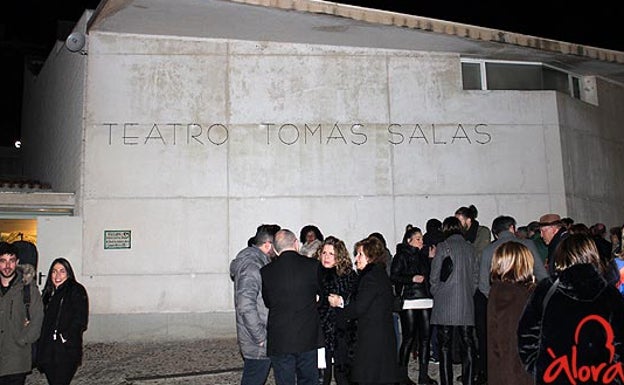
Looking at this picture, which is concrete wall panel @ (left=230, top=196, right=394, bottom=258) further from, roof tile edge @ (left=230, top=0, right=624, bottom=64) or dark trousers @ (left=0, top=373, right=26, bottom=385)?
dark trousers @ (left=0, top=373, right=26, bottom=385)

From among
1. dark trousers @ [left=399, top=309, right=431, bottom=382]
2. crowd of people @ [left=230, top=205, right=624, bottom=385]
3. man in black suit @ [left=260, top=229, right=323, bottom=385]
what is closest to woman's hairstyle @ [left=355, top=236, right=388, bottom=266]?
crowd of people @ [left=230, top=205, right=624, bottom=385]

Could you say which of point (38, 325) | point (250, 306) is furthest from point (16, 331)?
Result: point (250, 306)

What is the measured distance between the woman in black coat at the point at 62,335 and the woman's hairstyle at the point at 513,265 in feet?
11.7

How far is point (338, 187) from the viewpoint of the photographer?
10383mm

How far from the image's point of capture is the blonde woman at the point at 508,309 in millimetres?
4004

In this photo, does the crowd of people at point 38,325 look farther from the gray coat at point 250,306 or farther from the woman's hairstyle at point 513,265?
the woman's hairstyle at point 513,265

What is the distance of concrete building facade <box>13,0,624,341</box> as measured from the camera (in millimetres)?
9883

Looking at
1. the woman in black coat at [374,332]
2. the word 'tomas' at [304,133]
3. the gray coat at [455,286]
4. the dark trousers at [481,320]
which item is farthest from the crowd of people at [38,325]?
the word 'tomas' at [304,133]

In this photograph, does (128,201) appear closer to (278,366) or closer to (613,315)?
(278,366)

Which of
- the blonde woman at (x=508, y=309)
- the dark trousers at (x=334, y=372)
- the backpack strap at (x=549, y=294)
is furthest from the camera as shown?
the dark trousers at (x=334, y=372)

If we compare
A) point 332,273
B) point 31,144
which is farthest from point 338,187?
point 31,144

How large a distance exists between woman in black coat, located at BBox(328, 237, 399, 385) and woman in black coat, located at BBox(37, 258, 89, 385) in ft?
7.97

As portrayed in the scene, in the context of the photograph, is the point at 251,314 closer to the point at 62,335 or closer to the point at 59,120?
the point at 62,335

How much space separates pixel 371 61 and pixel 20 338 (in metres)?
7.65
